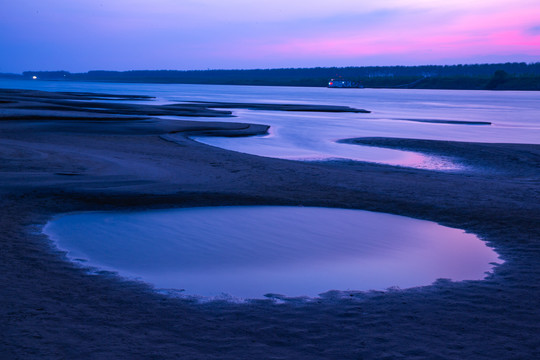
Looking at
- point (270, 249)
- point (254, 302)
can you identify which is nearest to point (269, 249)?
point (270, 249)

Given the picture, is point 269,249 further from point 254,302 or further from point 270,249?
point 254,302

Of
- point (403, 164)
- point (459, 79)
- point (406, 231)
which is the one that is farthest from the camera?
point (459, 79)

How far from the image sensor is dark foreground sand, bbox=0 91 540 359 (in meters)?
4.96

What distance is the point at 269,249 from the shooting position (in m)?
8.83

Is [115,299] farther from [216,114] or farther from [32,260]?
[216,114]

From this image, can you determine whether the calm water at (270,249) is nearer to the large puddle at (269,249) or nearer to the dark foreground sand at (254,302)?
the large puddle at (269,249)

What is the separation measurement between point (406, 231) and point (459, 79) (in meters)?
174

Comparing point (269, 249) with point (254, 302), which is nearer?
point (254, 302)

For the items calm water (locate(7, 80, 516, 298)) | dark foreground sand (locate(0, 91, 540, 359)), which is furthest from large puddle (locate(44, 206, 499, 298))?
dark foreground sand (locate(0, 91, 540, 359))

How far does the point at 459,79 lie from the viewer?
566 ft

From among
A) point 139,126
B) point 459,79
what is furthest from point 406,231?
point 459,79

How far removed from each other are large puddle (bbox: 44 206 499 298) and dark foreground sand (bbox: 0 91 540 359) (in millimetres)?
422

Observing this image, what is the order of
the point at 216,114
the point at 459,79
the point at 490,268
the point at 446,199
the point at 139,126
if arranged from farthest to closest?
the point at 459,79
the point at 216,114
the point at 139,126
the point at 446,199
the point at 490,268

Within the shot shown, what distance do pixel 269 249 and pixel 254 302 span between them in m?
2.62
